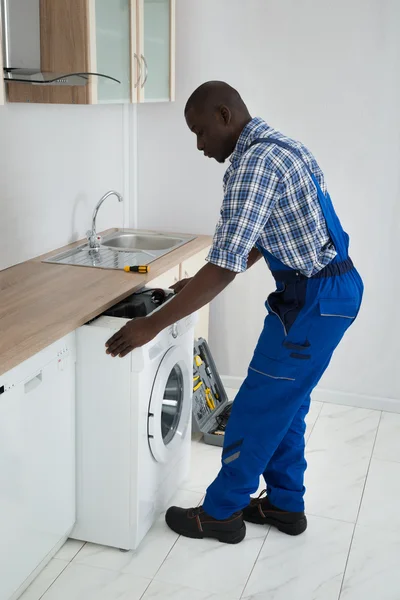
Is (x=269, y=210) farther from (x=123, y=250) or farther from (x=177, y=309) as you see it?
(x=123, y=250)

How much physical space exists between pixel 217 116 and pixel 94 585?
→ 4.99 feet

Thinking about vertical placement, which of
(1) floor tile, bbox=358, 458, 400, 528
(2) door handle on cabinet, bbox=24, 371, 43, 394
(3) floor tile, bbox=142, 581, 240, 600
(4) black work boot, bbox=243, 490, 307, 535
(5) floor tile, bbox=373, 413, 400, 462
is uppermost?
(2) door handle on cabinet, bbox=24, 371, 43, 394

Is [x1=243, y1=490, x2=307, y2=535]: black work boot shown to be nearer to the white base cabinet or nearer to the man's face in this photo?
the white base cabinet

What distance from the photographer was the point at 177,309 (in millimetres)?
2197

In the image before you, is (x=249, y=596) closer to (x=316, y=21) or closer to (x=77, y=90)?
(x=77, y=90)

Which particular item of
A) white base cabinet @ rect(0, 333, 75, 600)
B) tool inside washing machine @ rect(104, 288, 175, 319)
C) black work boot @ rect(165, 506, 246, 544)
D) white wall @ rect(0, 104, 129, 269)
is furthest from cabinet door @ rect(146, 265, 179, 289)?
black work boot @ rect(165, 506, 246, 544)

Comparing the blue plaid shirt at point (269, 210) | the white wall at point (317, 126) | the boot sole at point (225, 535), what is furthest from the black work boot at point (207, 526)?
the white wall at point (317, 126)

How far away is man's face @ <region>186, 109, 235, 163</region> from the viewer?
2188 millimetres

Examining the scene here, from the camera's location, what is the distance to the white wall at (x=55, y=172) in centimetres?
293

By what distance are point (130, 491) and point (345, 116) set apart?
82.5 inches

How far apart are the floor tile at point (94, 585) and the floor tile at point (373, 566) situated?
67cm

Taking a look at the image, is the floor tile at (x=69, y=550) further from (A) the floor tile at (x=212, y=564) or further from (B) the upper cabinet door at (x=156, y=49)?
(B) the upper cabinet door at (x=156, y=49)

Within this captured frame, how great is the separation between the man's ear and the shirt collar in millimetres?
56

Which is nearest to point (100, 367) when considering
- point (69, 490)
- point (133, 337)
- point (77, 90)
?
point (133, 337)
